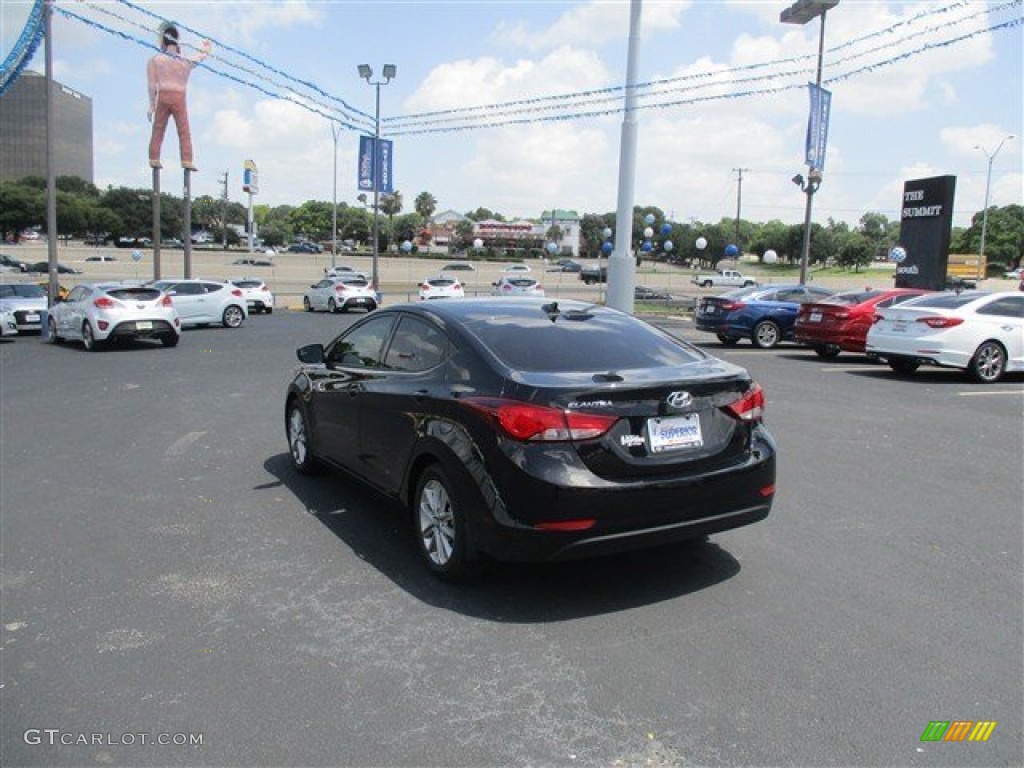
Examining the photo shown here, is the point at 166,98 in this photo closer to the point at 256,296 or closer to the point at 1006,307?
the point at 256,296

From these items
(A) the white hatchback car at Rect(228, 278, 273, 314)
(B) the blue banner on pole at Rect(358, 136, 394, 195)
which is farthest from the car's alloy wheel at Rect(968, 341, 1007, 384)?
(B) the blue banner on pole at Rect(358, 136, 394, 195)

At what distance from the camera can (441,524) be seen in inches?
176

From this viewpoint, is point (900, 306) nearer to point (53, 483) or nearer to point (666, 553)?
point (666, 553)

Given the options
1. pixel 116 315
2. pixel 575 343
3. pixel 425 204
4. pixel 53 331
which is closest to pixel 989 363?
pixel 575 343

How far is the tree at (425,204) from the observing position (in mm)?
160425

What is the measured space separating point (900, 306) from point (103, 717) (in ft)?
42.6

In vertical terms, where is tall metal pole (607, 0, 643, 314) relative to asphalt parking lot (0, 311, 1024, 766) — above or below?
above

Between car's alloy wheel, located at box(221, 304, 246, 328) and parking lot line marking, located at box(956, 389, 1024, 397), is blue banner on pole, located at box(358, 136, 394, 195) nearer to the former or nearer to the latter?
car's alloy wheel, located at box(221, 304, 246, 328)

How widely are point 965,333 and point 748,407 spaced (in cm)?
989

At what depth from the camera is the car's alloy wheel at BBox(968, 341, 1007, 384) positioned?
1270 cm

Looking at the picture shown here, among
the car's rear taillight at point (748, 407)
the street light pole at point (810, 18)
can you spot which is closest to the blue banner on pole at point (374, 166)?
the street light pole at point (810, 18)

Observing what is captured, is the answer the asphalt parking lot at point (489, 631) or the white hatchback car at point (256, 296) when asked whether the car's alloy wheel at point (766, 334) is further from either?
the white hatchback car at point (256, 296)

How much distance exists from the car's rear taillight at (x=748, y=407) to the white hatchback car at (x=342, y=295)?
28694mm

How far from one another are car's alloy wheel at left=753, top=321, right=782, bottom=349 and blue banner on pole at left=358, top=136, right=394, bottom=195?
2255cm
